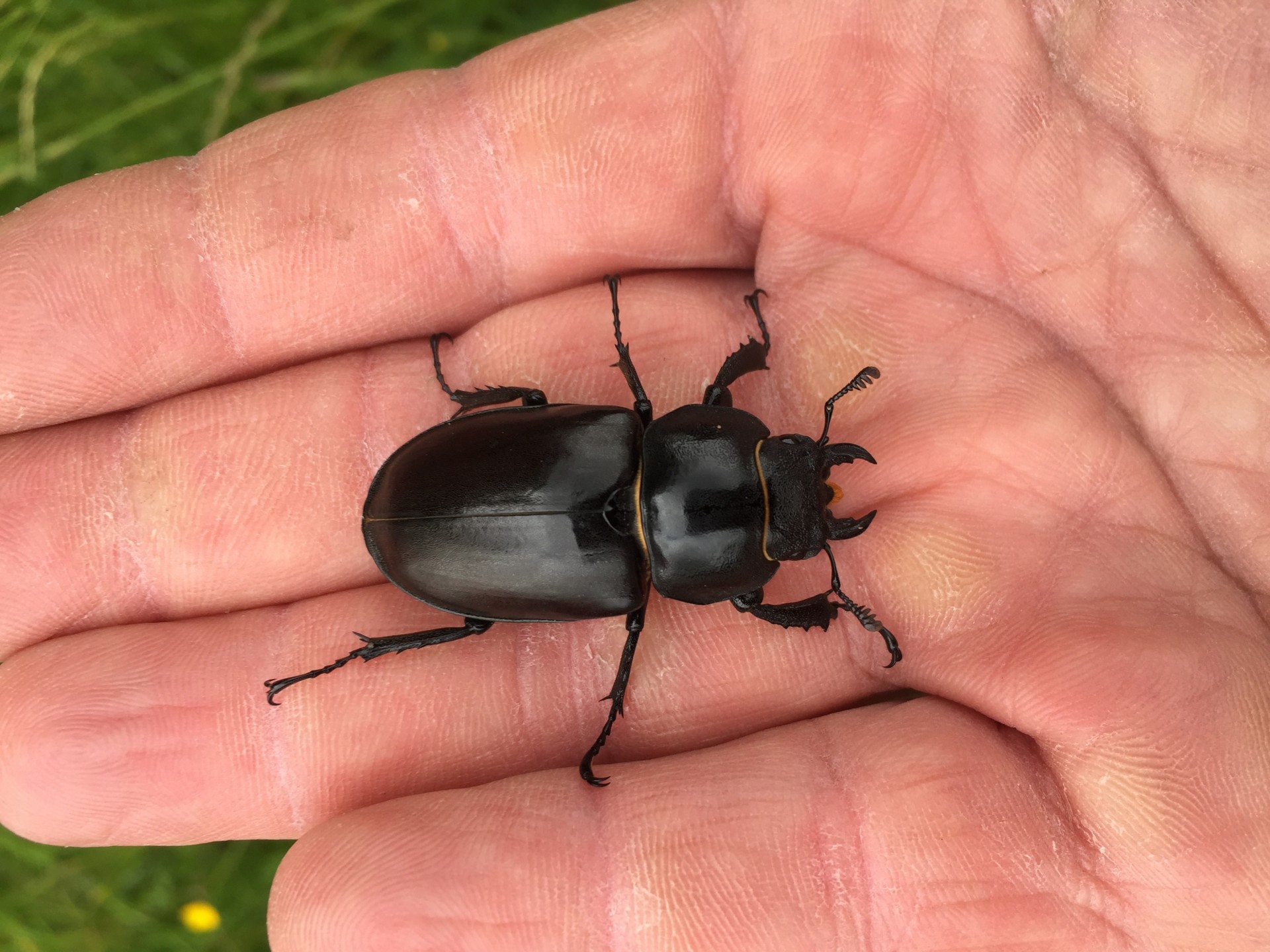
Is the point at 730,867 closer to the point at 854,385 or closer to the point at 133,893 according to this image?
the point at 854,385

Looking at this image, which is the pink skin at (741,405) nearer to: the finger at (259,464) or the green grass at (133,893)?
the finger at (259,464)

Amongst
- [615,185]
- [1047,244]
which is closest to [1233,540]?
[1047,244]

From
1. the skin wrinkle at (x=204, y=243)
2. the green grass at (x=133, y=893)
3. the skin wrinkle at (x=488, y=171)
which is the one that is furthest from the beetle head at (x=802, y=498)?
the green grass at (x=133, y=893)

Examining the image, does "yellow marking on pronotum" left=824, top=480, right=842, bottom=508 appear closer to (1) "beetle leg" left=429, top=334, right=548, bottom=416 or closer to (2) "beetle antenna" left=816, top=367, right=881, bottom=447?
(2) "beetle antenna" left=816, top=367, right=881, bottom=447

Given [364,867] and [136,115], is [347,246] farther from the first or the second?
[364,867]

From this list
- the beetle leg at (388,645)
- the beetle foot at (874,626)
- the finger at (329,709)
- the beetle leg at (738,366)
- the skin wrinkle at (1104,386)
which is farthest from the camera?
the beetle leg at (738,366)

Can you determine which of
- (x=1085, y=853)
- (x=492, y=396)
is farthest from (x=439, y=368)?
(x=1085, y=853)

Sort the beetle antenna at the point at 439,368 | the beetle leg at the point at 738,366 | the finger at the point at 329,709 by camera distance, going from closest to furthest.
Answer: the finger at the point at 329,709 → the beetle leg at the point at 738,366 → the beetle antenna at the point at 439,368
